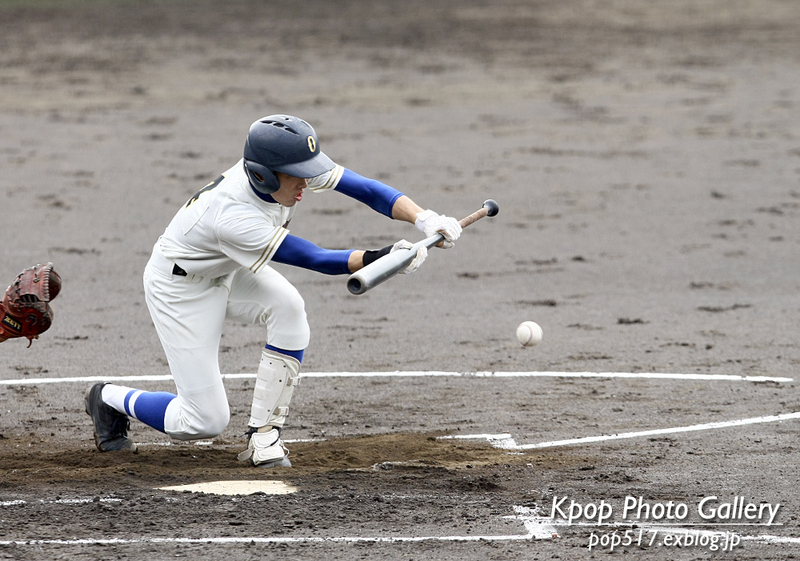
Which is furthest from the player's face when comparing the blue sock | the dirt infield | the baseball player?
the dirt infield

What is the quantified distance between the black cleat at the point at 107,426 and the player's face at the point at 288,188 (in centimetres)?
148

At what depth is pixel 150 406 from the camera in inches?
218

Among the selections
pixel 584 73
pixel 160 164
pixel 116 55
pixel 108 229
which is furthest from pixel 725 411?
pixel 116 55

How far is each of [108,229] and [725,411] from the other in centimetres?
707

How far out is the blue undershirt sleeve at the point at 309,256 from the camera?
4945 mm

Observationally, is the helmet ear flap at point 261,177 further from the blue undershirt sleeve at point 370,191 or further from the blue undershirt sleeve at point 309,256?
the blue undershirt sleeve at point 370,191

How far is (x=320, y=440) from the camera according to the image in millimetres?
6027

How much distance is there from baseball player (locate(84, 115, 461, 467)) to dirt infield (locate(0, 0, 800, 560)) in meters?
0.30

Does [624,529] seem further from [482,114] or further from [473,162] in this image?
[482,114]

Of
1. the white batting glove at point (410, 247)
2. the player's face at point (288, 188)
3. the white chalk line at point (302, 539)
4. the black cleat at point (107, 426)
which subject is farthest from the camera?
the black cleat at point (107, 426)

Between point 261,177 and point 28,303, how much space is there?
1410 mm

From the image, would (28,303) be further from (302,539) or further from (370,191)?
(302,539)

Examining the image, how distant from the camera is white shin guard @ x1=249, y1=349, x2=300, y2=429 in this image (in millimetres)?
5414

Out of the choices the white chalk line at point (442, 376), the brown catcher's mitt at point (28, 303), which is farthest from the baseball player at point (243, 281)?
the white chalk line at point (442, 376)
